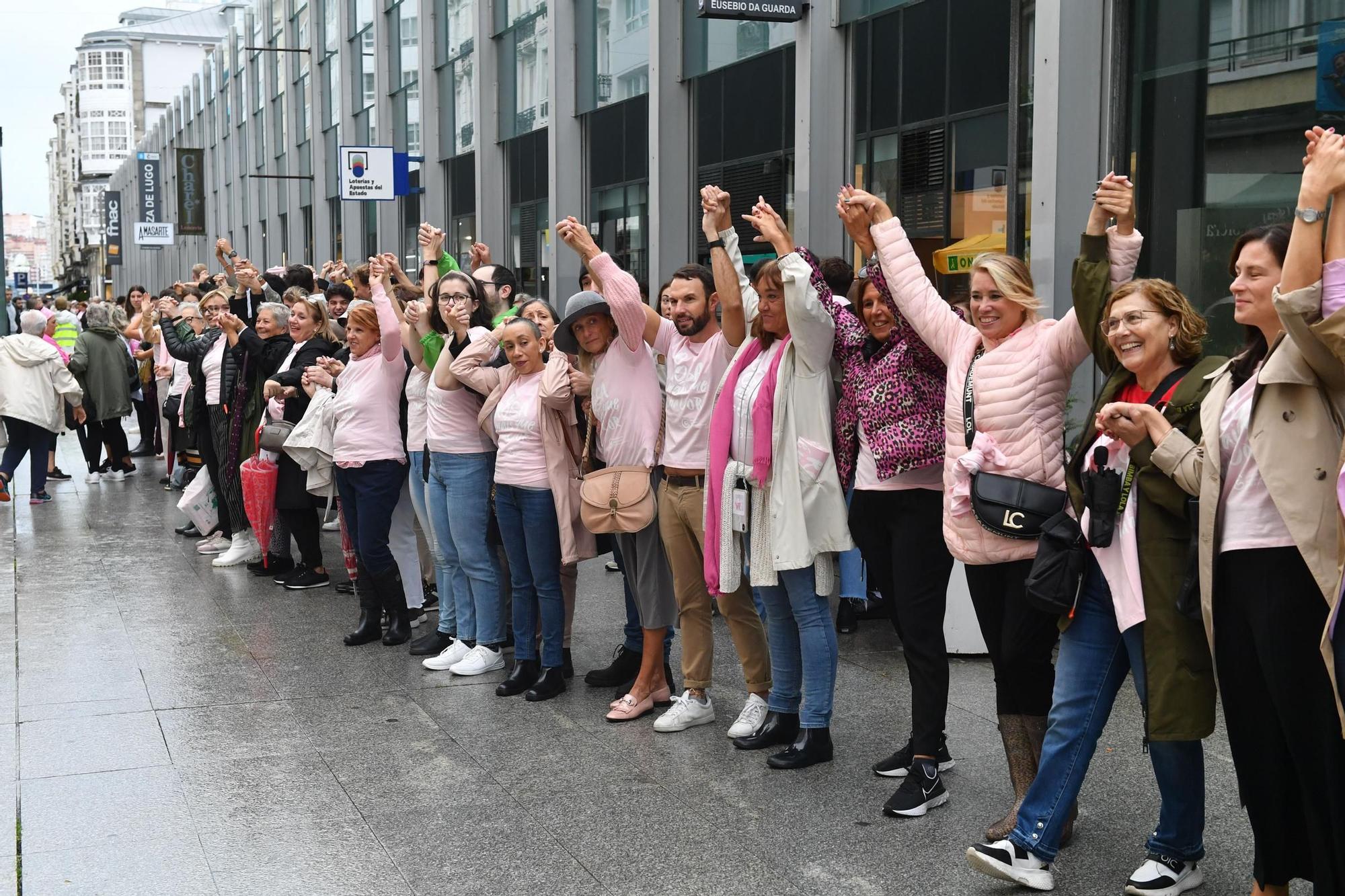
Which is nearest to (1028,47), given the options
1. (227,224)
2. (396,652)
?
(396,652)

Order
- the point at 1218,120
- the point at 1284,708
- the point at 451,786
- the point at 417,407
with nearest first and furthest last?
the point at 1284,708 → the point at 451,786 → the point at 417,407 → the point at 1218,120

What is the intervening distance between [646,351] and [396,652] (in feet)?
8.39

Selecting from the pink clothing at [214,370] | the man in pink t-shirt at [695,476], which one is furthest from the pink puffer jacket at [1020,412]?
the pink clothing at [214,370]

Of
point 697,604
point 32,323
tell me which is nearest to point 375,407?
point 697,604

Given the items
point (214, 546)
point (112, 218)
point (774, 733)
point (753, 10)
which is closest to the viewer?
point (774, 733)

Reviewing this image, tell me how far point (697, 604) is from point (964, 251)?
203 inches

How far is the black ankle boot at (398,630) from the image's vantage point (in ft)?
26.1

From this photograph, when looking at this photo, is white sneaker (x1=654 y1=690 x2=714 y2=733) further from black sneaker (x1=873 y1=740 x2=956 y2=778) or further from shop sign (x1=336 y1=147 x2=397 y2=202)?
shop sign (x1=336 y1=147 x2=397 y2=202)

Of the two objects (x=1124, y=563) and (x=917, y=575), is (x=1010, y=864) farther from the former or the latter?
(x=917, y=575)

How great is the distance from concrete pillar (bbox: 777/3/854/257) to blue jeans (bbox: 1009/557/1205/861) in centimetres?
770

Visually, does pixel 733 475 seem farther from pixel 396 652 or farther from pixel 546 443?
pixel 396 652

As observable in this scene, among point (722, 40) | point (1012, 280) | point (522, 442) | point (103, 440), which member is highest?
point (722, 40)

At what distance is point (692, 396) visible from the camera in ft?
19.5

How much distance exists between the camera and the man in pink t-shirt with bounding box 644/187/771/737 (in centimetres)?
589
